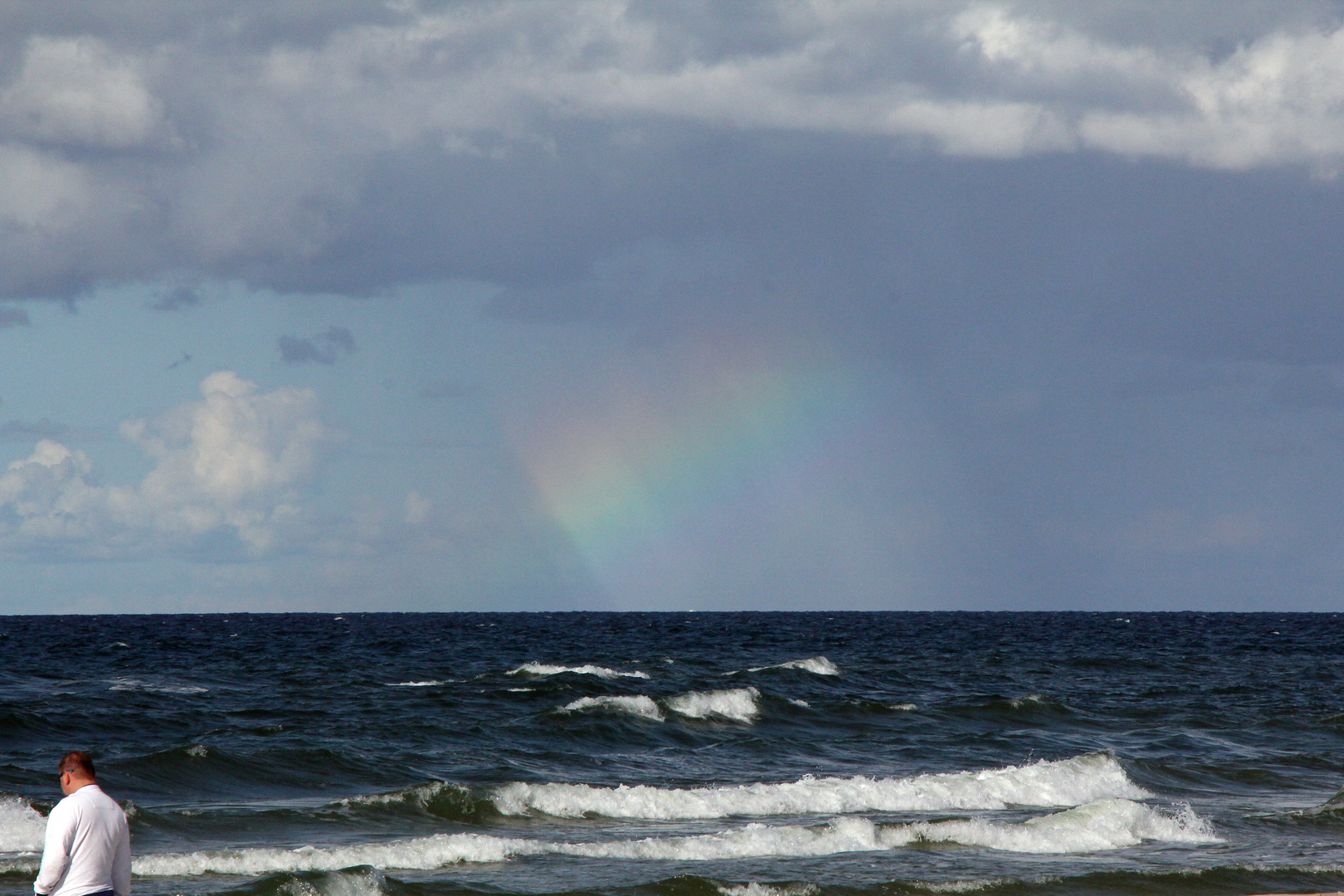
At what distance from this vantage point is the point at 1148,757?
28.5m

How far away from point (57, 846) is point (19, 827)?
456 inches

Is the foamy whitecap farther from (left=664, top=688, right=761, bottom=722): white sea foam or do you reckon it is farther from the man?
(left=664, top=688, right=761, bottom=722): white sea foam

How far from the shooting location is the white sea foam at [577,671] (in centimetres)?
4834

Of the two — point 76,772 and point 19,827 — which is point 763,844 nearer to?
point 76,772

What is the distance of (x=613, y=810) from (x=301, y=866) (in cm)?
627

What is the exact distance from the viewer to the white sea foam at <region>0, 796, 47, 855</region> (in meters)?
18.5

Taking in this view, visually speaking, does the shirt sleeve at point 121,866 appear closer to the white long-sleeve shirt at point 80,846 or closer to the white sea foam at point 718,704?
the white long-sleeve shirt at point 80,846

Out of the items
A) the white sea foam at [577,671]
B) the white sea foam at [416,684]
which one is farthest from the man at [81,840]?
the white sea foam at [577,671]

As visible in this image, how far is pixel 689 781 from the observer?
25062 mm

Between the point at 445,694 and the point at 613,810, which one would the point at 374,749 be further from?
the point at 445,694

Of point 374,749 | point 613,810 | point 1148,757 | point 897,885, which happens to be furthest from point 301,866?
point 1148,757

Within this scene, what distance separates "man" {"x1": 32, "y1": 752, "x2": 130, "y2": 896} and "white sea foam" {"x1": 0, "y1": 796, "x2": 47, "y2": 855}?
33.6 feet

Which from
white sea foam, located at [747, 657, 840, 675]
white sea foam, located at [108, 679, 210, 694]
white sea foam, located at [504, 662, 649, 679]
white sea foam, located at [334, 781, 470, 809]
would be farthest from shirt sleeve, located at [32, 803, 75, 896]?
white sea foam, located at [747, 657, 840, 675]

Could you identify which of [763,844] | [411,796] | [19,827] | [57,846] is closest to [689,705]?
[411,796]
